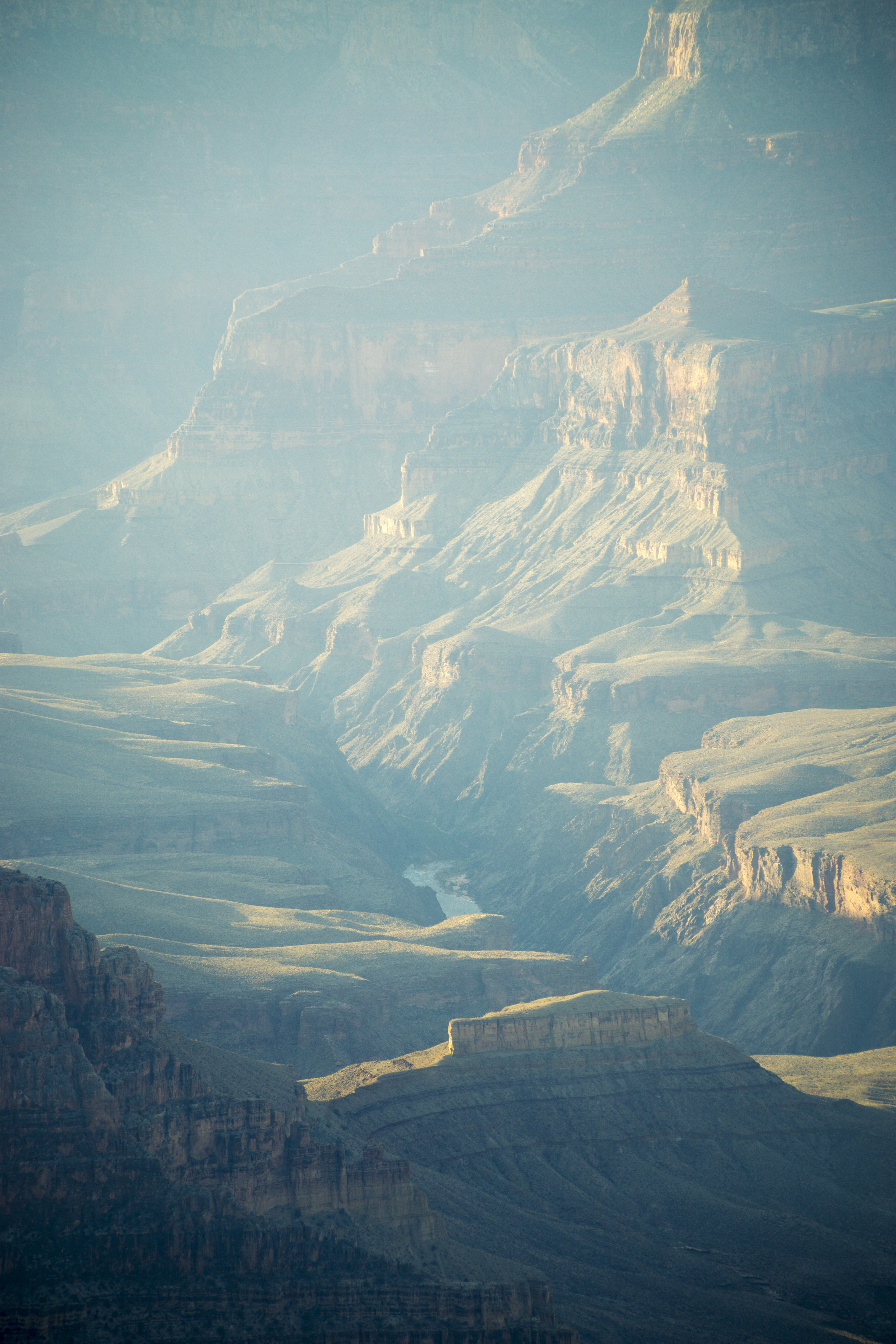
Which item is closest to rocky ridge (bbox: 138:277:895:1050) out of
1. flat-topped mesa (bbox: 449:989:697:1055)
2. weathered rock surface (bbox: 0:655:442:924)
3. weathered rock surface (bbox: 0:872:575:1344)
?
weathered rock surface (bbox: 0:655:442:924)

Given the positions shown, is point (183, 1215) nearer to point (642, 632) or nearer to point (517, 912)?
point (517, 912)

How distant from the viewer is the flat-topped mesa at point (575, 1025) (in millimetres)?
79812

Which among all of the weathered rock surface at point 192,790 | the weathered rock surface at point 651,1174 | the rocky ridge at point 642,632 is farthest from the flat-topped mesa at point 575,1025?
the rocky ridge at point 642,632

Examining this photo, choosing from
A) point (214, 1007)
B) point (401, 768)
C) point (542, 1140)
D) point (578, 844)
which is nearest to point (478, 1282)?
point (542, 1140)

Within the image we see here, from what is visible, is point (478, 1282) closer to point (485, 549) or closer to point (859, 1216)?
point (859, 1216)

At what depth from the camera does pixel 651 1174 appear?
7625 centimetres

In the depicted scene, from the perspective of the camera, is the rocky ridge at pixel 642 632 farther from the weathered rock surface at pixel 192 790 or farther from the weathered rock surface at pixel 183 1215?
the weathered rock surface at pixel 183 1215

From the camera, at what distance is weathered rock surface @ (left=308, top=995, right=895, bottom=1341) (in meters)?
66.2

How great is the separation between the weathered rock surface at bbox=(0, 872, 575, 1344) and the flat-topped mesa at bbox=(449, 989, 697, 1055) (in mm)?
17429

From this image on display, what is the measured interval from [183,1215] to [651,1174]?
23.3 m

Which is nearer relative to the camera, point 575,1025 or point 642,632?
point 575,1025

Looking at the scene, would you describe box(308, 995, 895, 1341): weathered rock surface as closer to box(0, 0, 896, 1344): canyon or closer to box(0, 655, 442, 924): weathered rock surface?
box(0, 0, 896, 1344): canyon

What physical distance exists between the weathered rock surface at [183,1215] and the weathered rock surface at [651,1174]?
4.70 metres

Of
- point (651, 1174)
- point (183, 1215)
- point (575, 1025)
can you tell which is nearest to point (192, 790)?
→ point (575, 1025)
